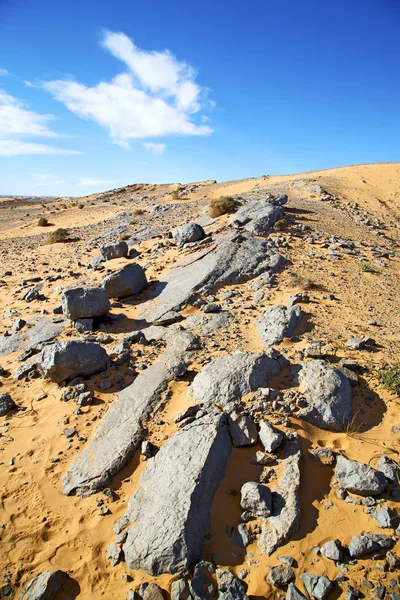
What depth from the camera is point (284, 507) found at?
164 inches

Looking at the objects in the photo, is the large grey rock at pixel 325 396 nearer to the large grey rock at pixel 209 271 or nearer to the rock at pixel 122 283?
the large grey rock at pixel 209 271

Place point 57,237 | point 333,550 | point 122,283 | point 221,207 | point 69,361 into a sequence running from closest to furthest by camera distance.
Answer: point 333,550 < point 69,361 < point 122,283 < point 221,207 < point 57,237

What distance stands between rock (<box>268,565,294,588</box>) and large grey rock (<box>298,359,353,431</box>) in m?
2.04

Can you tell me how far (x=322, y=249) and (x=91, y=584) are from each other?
34.0 feet

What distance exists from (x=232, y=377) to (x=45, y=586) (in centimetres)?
352

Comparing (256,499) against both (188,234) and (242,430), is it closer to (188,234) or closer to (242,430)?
(242,430)

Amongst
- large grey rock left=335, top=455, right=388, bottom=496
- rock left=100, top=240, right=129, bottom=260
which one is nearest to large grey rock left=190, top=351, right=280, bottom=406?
large grey rock left=335, top=455, right=388, bottom=496

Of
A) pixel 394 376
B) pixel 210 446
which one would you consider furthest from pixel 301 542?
pixel 394 376

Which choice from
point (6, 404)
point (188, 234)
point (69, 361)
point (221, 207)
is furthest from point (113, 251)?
point (6, 404)

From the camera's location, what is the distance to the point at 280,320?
24.3 ft

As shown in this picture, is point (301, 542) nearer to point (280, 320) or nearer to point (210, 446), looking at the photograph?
point (210, 446)

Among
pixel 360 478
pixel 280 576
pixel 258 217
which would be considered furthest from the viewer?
pixel 258 217

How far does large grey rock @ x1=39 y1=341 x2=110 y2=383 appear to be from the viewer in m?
6.52

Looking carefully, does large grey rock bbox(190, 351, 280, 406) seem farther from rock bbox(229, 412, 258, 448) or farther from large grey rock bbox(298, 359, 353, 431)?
large grey rock bbox(298, 359, 353, 431)
